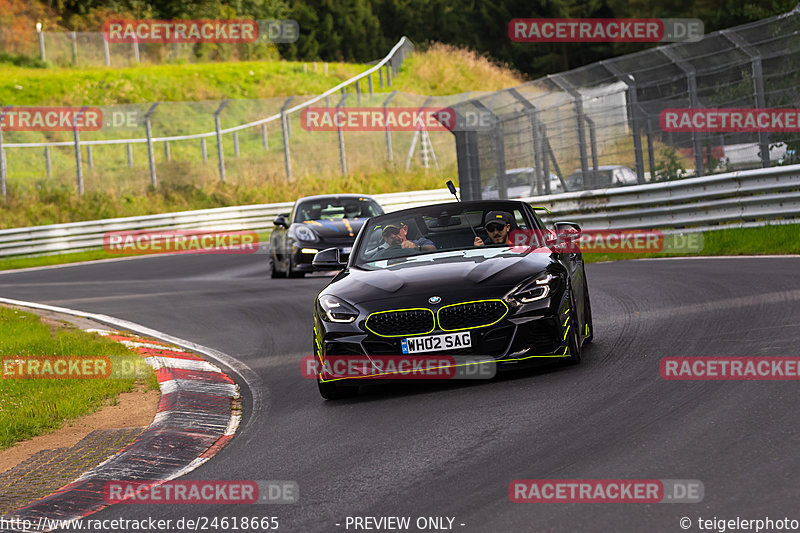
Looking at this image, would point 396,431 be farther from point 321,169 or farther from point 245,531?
point 321,169

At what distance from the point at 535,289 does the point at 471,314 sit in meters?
0.48

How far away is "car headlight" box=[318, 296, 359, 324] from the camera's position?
291 inches

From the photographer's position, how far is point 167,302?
15.8 metres

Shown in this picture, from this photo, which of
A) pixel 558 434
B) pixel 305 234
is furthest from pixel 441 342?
pixel 305 234

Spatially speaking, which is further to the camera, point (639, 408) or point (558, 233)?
point (558, 233)

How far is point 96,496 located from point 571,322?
134 inches

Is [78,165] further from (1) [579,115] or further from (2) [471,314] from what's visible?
(2) [471,314]

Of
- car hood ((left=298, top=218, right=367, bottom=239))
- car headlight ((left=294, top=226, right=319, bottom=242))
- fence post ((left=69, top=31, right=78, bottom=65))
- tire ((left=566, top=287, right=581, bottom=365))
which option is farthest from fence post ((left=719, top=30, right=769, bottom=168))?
fence post ((left=69, top=31, right=78, bottom=65))

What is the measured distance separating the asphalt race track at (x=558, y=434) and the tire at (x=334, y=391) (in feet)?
0.25

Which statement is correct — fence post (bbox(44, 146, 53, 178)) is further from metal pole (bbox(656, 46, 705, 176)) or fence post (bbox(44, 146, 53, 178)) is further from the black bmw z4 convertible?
the black bmw z4 convertible

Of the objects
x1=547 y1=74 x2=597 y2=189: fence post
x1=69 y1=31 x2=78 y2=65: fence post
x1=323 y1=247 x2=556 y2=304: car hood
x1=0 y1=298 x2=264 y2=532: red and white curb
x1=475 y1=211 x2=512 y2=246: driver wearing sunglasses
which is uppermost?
x1=69 y1=31 x2=78 y2=65: fence post

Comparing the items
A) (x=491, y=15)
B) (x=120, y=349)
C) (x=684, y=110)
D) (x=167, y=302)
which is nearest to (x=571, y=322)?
(x=120, y=349)

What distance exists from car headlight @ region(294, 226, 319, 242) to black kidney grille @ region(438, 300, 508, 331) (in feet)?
35.9

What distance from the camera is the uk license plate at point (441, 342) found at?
7.15 meters
